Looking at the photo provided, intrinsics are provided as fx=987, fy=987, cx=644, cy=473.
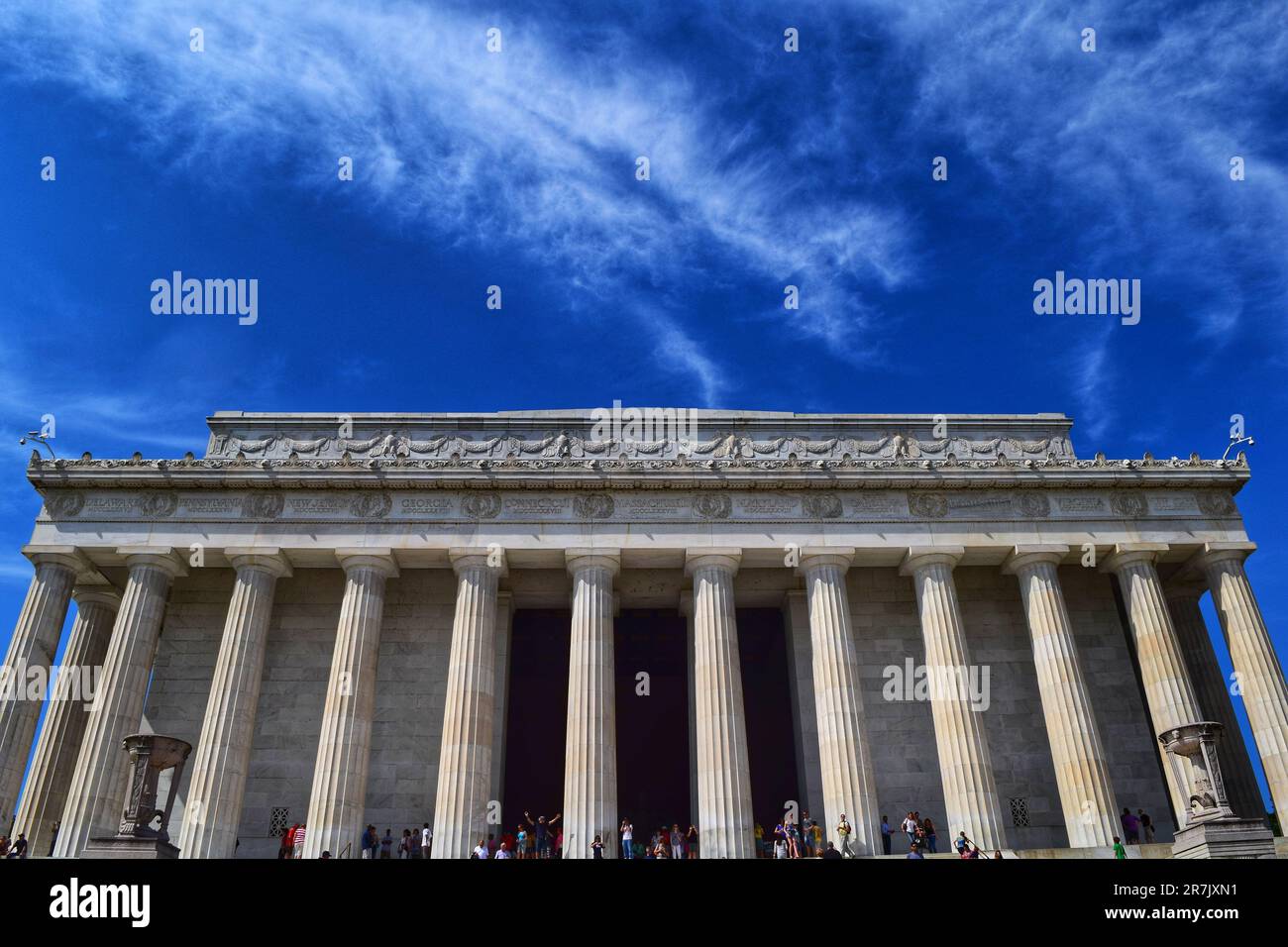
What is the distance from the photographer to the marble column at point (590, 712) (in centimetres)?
2958

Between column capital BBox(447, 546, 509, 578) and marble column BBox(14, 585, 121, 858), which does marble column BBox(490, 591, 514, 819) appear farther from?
marble column BBox(14, 585, 121, 858)

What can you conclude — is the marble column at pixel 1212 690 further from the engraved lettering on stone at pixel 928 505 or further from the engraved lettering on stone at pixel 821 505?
the engraved lettering on stone at pixel 821 505

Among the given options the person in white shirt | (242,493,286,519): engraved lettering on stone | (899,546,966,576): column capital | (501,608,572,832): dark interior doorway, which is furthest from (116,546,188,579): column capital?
(899,546,966,576): column capital

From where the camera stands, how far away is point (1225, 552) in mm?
34094

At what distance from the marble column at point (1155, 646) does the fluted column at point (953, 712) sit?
556 cm

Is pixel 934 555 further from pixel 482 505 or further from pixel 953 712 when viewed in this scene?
pixel 482 505

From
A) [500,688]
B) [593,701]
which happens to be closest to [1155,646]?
[593,701]

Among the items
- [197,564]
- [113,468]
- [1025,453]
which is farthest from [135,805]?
[1025,453]

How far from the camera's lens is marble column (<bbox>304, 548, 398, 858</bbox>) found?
2967 cm

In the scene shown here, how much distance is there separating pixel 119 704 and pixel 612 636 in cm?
1593

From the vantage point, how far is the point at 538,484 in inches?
1348

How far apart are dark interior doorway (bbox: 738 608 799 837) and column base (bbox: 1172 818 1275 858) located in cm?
1505

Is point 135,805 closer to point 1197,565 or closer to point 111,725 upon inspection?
point 111,725

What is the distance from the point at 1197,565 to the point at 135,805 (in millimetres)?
33844
